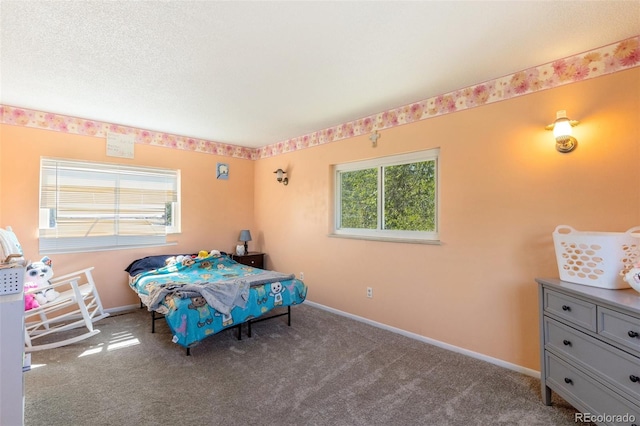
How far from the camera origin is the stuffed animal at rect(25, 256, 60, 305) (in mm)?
2859

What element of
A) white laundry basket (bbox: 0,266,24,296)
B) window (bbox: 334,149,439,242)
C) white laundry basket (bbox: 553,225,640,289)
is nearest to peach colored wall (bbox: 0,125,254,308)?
window (bbox: 334,149,439,242)

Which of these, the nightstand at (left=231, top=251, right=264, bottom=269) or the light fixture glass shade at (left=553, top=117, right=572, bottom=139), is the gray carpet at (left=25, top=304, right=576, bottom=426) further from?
the light fixture glass shade at (left=553, top=117, right=572, bottom=139)

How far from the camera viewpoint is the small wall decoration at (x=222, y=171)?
15.2ft

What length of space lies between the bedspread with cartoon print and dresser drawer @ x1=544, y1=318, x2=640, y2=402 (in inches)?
87.8

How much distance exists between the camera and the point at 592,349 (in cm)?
160

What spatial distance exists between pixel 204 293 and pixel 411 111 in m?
2.67

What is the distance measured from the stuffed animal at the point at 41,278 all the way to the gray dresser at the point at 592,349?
426 cm

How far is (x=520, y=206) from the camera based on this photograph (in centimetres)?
235

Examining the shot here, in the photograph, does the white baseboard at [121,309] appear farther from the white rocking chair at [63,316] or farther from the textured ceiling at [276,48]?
the textured ceiling at [276,48]

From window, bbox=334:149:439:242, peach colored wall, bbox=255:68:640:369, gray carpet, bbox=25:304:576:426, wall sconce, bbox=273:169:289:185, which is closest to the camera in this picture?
gray carpet, bbox=25:304:576:426

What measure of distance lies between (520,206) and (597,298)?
0.96 m

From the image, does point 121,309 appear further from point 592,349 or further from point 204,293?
point 592,349

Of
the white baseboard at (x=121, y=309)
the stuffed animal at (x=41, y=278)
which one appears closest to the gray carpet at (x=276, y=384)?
the stuffed animal at (x=41, y=278)

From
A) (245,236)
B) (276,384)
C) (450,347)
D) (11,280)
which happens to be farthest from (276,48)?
(245,236)
